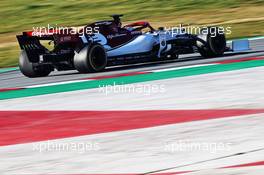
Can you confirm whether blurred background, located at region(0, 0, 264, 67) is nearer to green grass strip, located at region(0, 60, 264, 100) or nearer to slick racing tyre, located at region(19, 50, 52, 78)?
slick racing tyre, located at region(19, 50, 52, 78)

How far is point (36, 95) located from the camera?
14945 mm

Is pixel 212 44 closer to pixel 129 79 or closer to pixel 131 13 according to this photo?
pixel 129 79

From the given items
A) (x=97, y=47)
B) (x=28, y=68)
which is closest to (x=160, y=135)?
(x=97, y=47)

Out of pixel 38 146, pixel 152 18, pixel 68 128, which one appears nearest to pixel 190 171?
pixel 38 146

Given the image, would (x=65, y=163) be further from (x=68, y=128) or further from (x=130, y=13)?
(x=130, y=13)

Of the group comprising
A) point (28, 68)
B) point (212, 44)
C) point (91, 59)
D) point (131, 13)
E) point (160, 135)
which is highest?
point (131, 13)

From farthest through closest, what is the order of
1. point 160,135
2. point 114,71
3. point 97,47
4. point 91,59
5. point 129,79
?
point 114,71
point 91,59
point 97,47
point 129,79
point 160,135

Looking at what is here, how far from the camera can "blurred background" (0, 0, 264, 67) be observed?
3172 centimetres

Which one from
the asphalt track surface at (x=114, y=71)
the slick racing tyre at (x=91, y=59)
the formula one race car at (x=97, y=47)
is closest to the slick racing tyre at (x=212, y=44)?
the formula one race car at (x=97, y=47)

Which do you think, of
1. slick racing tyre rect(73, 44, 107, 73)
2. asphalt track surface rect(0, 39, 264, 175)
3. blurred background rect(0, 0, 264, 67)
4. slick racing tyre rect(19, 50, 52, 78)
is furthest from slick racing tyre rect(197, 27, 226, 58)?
blurred background rect(0, 0, 264, 67)

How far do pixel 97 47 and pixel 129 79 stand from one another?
4.33ft

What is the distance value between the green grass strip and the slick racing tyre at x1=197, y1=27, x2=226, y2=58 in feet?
5.64

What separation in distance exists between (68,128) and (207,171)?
11.7 ft

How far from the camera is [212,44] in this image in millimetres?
19328
